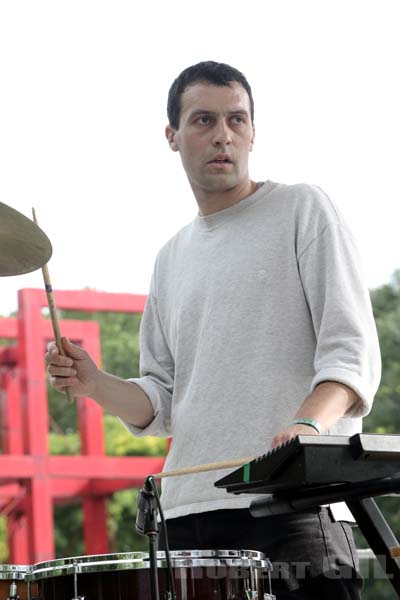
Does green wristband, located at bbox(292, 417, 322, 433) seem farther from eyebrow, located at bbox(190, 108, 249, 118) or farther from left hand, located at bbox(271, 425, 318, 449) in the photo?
eyebrow, located at bbox(190, 108, 249, 118)

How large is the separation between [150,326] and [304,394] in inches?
23.3

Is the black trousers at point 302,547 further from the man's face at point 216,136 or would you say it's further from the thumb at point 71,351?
the man's face at point 216,136

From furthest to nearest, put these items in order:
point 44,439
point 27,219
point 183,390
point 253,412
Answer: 1. point 44,439
2. point 183,390
3. point 253,412
4. point 27,219

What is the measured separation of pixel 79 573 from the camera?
6.09 feet

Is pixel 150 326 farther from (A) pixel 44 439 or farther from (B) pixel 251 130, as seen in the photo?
(A) pixel 44 439

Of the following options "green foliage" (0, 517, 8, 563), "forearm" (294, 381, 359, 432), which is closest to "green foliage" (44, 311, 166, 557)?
"green foliage" (0, 517, 8, 563)

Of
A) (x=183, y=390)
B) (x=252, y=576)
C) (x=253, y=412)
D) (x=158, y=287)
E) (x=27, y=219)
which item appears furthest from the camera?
(x=158, y=287)

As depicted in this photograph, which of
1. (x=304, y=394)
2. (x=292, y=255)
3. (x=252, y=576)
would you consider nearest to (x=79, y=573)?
(x=252, y=576)

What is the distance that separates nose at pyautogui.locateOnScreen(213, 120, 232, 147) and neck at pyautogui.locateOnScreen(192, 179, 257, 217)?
0.37 ft

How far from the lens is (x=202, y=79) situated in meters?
2.47

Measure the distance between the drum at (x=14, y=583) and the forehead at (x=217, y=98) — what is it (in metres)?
1.09

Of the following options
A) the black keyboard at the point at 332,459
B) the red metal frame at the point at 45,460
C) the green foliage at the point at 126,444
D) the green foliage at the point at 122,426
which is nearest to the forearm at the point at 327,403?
the black keyboard at the point at 332,459

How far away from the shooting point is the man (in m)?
2.03

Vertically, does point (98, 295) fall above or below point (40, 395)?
above
